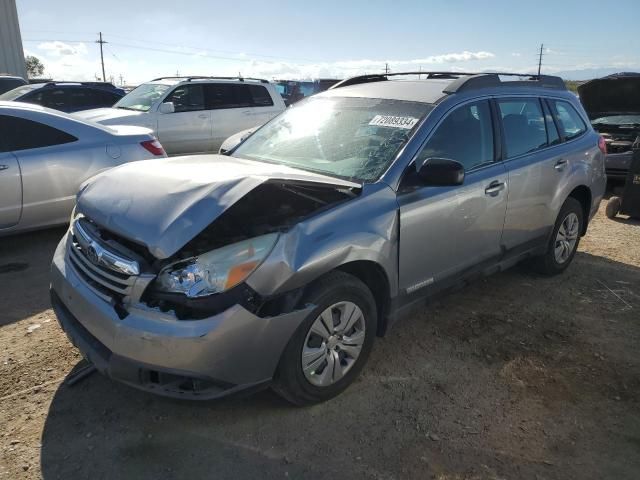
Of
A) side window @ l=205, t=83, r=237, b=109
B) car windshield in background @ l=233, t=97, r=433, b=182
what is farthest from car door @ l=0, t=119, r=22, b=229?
side window @ l=205, t=83, r=237, b=109

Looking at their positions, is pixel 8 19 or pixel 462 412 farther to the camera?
pixel 8 19

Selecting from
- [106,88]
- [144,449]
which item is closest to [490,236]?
[144,449]

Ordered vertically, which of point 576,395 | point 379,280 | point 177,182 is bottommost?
→ point 576,395

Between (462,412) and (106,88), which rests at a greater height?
Result: (106,88)

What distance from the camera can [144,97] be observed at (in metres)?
9.82

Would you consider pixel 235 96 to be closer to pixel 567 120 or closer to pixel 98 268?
pixel 567 120

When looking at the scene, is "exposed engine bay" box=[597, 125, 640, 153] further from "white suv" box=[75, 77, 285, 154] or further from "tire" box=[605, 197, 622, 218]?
"white suv" box=[75, 77, 285, 154]

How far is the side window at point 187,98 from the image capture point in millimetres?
9719

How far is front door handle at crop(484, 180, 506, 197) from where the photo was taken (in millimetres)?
3695

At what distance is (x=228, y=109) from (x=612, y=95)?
7.41 m

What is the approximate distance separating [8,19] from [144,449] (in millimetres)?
25660

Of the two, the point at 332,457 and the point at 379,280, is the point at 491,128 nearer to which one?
the point at 379,280

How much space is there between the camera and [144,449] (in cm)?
256

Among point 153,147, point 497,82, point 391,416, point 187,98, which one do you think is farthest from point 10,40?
point 391,416
